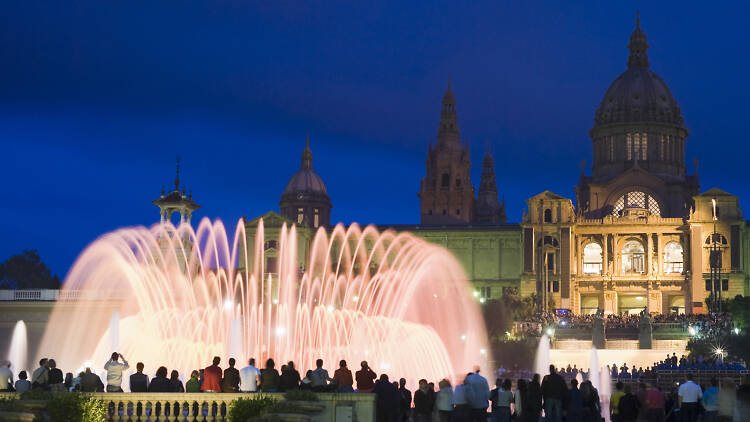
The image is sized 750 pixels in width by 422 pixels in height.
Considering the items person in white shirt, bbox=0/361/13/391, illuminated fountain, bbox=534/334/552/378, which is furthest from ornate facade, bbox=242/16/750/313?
person in white shirt, bbox=0/361/13/391

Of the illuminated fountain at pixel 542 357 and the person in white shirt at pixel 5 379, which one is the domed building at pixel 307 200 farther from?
the person in white shirt at pixel 5 379

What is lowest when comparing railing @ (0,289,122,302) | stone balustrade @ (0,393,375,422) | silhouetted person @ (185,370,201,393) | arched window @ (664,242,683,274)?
stone balustrade @ (0,393,375,422)

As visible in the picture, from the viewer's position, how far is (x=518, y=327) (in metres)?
81.4

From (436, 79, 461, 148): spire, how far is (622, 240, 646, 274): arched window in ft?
97.9

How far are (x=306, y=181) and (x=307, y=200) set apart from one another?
349 cm

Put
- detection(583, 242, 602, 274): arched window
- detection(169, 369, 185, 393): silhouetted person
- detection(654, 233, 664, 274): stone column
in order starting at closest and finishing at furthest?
detection(169, 369, 185, 393): silhouetted person < detection(654, 233, 664, 274): stone column < detection(583, 242, 602, 274): arched window

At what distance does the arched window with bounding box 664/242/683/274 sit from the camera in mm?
106062

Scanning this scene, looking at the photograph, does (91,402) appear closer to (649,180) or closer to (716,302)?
(716,302)

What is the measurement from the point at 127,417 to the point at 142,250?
33.1 meters

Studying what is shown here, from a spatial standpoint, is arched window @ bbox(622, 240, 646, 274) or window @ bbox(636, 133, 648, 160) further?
window @ bbox(636, 133, 648, 160)

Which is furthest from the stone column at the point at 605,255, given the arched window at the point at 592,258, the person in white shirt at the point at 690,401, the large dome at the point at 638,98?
the person in white shirt at the point at 690,401

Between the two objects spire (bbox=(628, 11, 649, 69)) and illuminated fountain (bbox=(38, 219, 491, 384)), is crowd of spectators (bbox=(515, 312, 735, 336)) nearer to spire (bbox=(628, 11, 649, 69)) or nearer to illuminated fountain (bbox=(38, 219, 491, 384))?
illuminated fountain (bbox=(38, 219, 491, 384))

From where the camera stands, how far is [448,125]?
13362 cm

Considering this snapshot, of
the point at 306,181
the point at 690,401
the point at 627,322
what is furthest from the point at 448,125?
the point at 690,401
